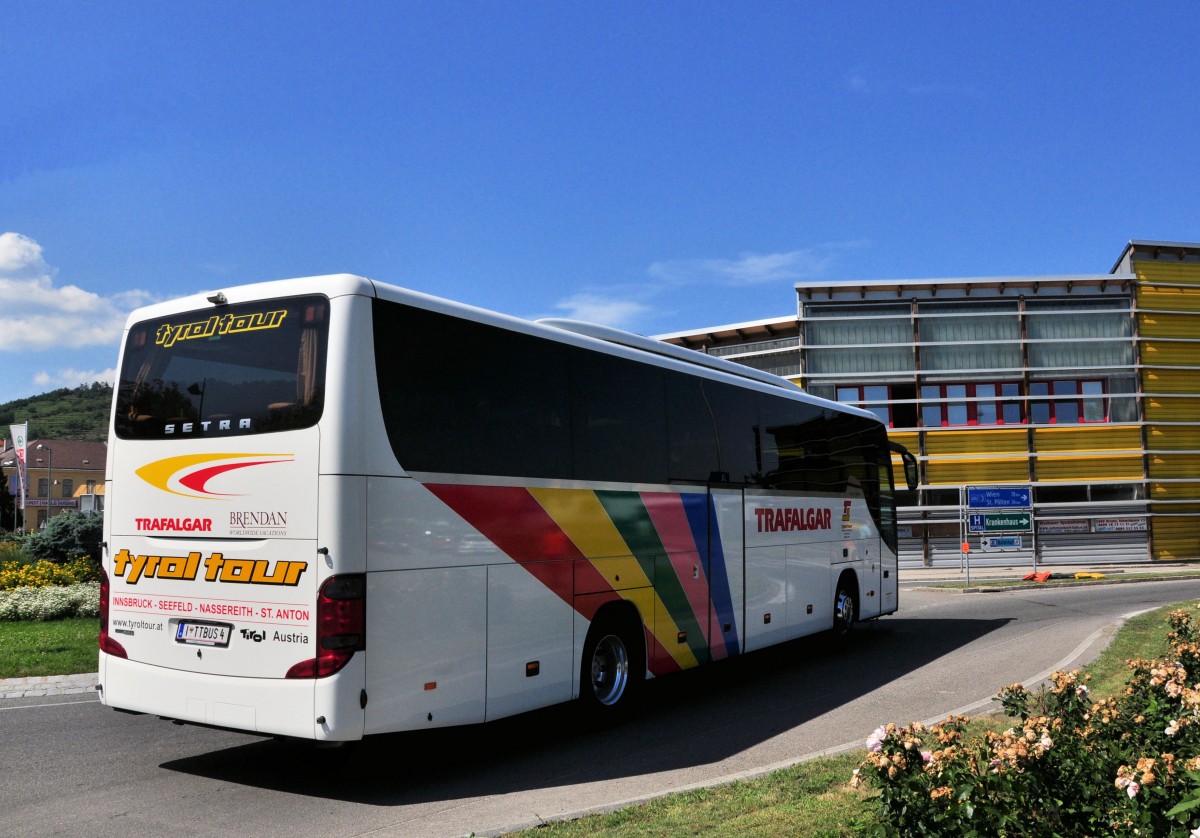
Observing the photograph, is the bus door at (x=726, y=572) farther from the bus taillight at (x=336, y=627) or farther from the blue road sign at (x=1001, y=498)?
the blue road sign at (x=1001, y=498)

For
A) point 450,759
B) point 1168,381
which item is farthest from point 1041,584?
point 450,759

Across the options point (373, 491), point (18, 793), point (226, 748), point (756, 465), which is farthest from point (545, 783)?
point (756, 465)

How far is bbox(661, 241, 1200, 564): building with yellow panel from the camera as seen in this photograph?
36.4 m

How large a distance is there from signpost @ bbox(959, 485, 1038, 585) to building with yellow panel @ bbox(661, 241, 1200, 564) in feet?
23.7

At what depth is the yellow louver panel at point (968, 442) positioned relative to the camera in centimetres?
3669

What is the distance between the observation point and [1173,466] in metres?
36.6

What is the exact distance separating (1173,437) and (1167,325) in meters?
4.25

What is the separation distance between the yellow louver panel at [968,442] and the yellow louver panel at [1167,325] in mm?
6220

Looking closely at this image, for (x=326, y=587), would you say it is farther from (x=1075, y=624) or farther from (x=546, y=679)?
(x=1075, y=624)

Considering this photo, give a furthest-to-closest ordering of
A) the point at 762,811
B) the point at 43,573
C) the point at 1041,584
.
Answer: the point at 1041,584 < the point at 43,573 < the point at 762,811

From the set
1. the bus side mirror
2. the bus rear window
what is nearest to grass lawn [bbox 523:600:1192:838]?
the bus rear window

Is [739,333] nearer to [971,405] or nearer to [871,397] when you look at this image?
[871,397]

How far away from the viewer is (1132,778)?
3959 millimetres

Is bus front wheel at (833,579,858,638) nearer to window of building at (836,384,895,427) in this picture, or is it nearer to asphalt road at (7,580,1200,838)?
asphalt road at (7,580,1200,838)
